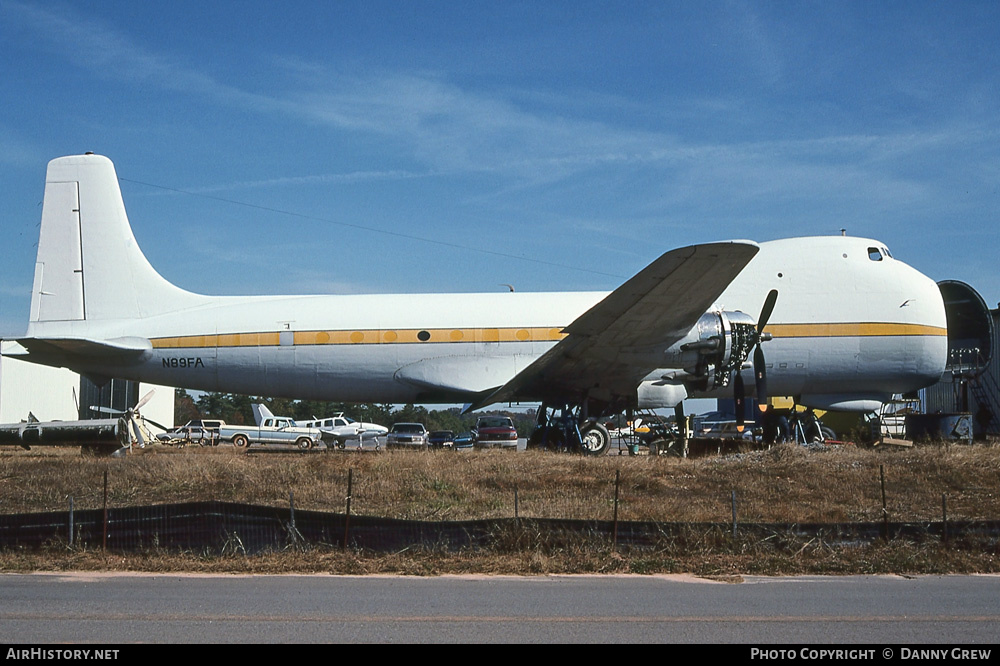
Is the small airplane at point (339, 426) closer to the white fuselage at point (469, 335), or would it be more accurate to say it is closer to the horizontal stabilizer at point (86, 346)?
the white fuselage at point (469, 335)

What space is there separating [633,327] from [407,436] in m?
23.8

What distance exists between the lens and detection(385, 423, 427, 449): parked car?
40219 millimetres

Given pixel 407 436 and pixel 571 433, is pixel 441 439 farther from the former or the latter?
pixel 571 433

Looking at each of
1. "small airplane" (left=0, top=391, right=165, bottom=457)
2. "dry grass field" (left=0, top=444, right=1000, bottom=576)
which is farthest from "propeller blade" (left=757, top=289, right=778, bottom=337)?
"small airplane" (left=0, top=391, right=165, bottom=457)

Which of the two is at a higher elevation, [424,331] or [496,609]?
[424,331]

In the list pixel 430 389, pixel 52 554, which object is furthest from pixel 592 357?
pixel 52 554

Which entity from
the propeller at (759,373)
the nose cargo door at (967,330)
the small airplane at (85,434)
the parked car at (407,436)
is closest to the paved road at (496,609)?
the propeller at (759,373)

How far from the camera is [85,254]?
23234 mm

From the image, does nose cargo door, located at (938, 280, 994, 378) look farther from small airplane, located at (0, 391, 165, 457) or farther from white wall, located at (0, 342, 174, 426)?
white wall, located at (0, 342, 174, 426)

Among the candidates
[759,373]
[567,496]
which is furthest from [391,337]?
[759,373]

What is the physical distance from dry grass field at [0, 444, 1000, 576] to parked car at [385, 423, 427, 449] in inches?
719

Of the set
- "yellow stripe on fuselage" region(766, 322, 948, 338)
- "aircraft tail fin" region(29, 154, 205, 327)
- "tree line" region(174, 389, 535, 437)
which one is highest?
"aircraft tail fin" region(29, 154, 205, 327)

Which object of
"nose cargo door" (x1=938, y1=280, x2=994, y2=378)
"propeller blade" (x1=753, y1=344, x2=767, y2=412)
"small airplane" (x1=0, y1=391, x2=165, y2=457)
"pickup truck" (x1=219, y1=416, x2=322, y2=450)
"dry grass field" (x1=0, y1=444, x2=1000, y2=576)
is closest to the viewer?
"dry grass field" (x1=0, y1=444, x2=1000, y2=576)
